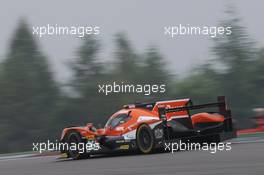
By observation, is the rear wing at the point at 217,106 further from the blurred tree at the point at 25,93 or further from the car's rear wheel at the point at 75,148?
the blurred tree at the point at 25,93

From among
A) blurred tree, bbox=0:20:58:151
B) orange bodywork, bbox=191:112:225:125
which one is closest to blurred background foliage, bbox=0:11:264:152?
blurred tree, bbox=0:20:58:151

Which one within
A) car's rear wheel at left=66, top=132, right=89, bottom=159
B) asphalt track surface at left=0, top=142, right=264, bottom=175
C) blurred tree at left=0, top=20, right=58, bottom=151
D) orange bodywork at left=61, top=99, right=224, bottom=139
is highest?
blurred tree at left=0, top=20, right=58, bottom=151

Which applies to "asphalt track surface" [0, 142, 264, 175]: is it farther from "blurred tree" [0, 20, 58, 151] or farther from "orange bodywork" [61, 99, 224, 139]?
"blurred tree" [0, 20, 58, 151]

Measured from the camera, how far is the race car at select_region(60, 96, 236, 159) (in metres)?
16.0

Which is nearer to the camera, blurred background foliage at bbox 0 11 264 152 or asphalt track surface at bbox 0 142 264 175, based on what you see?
asphalt track surface at bbox 0 142 264 175

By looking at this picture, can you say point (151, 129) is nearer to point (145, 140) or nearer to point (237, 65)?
point (145, 140)

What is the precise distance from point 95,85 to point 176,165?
46.3 m

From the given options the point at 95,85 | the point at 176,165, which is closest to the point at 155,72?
the point at 95,85

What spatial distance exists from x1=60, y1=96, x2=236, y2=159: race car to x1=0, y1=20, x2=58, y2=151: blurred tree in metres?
37.1

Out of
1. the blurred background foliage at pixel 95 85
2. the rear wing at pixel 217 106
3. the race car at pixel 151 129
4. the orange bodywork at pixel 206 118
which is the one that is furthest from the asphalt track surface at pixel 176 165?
the blurred background foliage at pixel 95 85

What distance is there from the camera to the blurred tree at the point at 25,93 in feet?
184

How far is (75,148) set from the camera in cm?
1672

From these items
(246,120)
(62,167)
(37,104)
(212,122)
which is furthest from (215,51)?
(62,167)

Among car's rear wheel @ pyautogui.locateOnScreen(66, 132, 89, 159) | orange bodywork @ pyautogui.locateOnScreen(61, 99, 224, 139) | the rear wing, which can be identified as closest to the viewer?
orange bodywork @ pyautogui.locateOnScreen(61, 99, 224, 139)
